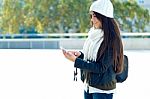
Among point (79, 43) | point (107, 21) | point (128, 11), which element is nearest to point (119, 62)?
point (107, 21)

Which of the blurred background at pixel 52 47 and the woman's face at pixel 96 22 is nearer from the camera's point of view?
the woman's face at pixel 96 22

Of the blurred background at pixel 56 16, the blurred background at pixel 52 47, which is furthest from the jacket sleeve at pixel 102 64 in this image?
the blurred background at pixel 56 16

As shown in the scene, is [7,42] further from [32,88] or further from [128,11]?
[32,88]

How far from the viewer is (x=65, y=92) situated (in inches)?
283

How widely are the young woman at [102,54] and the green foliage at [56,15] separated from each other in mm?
20689

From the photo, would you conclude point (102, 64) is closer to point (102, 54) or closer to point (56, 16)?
point (102, 54)

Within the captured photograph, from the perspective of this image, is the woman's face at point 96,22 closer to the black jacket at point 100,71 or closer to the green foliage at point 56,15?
the black jacket at point 100,71

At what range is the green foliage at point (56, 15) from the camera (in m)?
24.0

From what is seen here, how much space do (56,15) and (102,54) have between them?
2140 centimetres

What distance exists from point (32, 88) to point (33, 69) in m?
2.98

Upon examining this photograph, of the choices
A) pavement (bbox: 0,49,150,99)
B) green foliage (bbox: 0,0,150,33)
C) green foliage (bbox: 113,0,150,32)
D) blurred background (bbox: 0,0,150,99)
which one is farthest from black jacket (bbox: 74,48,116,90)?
green foliage (bbox: 113,0,150,32)

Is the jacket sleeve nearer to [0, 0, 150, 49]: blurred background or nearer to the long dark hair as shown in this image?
the long dark hair

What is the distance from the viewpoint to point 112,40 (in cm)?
303

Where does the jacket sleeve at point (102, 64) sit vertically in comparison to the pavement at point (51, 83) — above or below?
above
